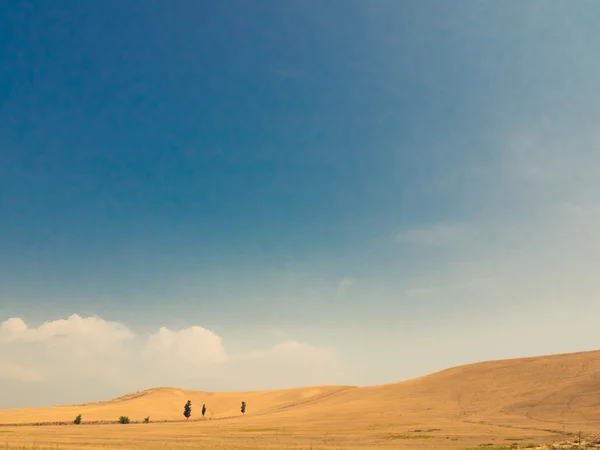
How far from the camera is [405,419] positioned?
5431 centimetres

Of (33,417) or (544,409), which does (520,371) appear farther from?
(33,417)

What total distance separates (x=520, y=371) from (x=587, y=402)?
30148 millimetres

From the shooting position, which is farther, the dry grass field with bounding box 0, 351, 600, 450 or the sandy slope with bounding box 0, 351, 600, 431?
the sandy slope with bounding box 0, 351, 600, 431

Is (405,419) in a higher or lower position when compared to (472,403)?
lower

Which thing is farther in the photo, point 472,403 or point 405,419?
point 472,403

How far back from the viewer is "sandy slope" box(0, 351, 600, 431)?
50750mm

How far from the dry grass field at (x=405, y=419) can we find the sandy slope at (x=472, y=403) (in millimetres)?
166

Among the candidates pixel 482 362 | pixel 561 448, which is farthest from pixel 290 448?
pixel 482 362

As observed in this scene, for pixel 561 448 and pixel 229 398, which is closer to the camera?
pixel 561 448

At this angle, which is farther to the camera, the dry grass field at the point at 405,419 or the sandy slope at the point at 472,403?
the sandy slope at the point at 472,403

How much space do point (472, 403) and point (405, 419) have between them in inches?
705

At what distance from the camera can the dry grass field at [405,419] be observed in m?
33.6

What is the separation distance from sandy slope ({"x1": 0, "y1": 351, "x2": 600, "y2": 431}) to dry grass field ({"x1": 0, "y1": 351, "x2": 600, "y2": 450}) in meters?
0.17

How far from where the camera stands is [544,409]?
53.1m
